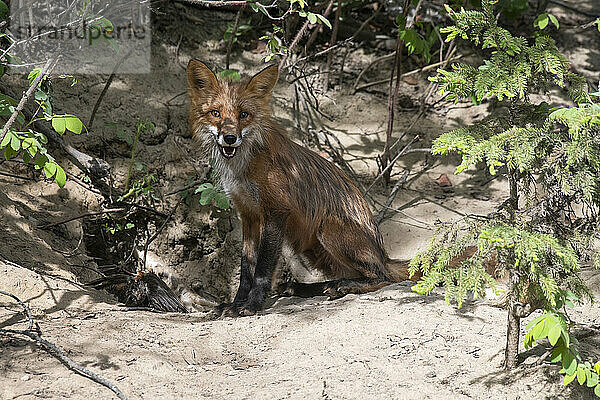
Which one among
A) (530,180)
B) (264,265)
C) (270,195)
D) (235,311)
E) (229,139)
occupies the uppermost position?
(530,180)

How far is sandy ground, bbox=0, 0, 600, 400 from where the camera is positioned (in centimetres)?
337

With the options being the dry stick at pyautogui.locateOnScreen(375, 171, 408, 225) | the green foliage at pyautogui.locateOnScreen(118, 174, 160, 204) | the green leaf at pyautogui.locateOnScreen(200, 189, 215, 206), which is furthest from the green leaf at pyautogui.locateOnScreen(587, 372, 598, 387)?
the green foliage at pyautogui.locateOnScreen(118, 174, 160, 204)

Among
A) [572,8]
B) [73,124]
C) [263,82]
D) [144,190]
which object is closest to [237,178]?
[263,82]

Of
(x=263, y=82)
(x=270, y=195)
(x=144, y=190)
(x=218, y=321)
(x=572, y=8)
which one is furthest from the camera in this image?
(x=572, y=8)

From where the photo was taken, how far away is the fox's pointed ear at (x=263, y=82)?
5277mm

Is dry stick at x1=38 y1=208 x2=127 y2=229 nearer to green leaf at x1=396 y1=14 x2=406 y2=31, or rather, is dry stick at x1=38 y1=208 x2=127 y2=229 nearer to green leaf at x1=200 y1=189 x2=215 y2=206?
green leaf at x1=200 y1=189 x2=215 y2=206

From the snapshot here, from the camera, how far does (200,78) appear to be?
5.24m

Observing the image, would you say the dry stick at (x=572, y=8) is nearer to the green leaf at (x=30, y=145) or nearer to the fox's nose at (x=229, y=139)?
the fox's nose at (x=229, y=139)

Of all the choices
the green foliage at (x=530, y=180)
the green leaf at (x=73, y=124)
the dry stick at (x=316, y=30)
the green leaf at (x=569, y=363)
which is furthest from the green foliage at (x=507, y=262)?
the dry stick at (x=316, y=30)

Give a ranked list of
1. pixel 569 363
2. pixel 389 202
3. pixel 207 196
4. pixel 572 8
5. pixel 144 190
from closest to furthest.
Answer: pixel 569 363 → pixel 207 196 → pixel 144 190 → pixel 389 202 → pixel 572 8

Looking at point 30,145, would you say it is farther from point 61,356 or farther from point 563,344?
point 563,344

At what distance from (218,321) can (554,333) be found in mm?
2701

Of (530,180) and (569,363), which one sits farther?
(530,180)

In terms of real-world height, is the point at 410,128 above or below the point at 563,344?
above
